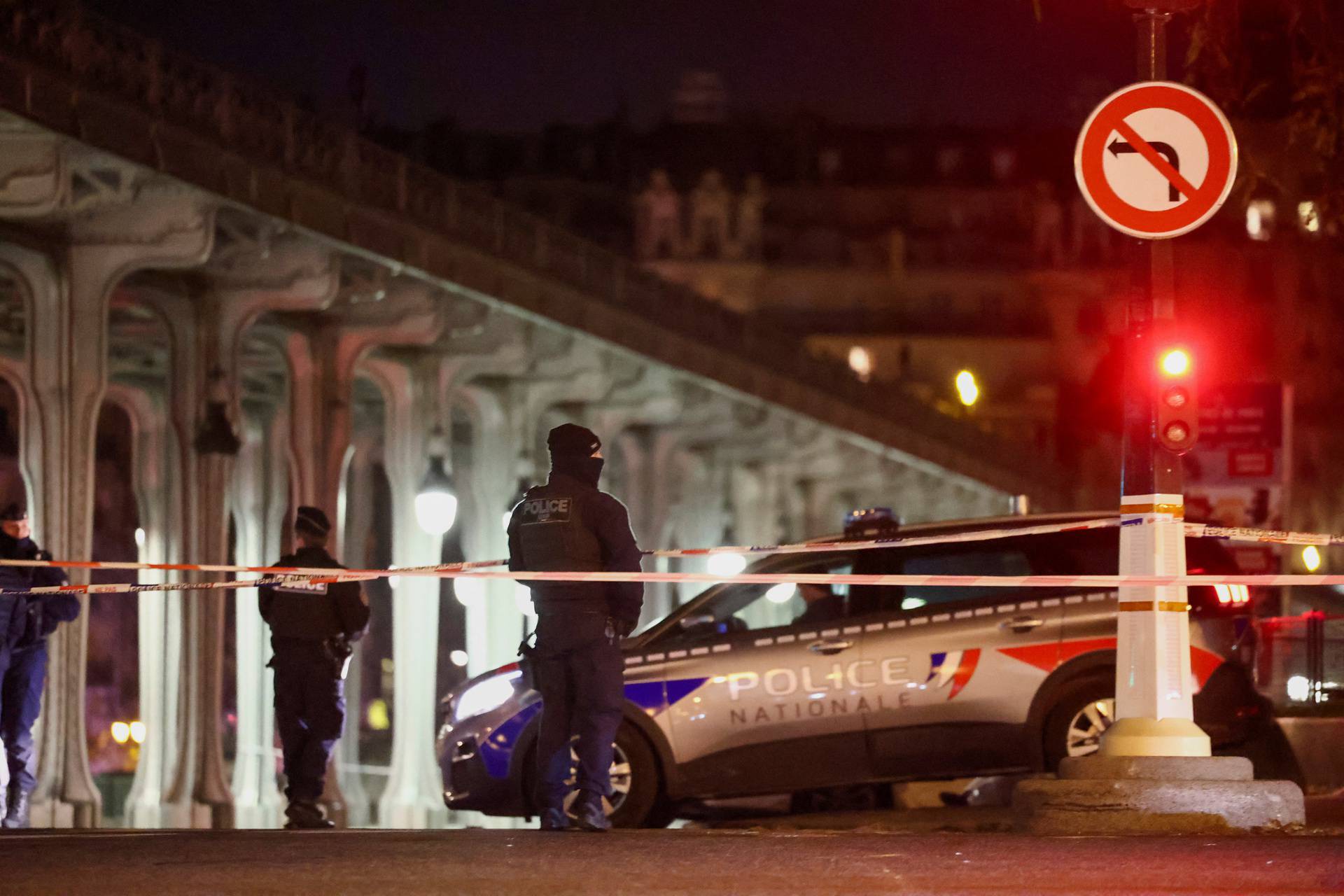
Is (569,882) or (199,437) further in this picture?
(199,437)

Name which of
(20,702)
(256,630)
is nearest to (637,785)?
(20,702)

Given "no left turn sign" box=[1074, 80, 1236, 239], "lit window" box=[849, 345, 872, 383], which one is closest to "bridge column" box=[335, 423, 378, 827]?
"no left turn sign" box=[1074, 80, 1236, 239]

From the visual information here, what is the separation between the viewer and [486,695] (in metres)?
13.9

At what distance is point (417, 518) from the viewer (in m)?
29.9

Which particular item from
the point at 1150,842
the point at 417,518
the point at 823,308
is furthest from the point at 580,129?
the point at 1150,842

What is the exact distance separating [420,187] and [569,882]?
18380 mm

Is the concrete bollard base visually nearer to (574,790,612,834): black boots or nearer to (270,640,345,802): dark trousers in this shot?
(574,790,612,834): black boots

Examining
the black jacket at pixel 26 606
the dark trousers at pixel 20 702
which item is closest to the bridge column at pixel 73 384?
the dark trousers at pixel 20 702

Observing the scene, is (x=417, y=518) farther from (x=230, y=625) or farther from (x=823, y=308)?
(x=823, y=308)

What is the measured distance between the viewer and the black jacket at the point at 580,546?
10.8m

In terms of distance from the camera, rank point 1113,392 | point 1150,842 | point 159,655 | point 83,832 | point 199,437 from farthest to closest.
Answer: point 159,655
point 199,437
point 1113,392
point 83,832
point 1150,842

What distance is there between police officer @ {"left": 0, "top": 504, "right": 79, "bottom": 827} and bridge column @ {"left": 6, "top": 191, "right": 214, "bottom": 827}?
630 centimetres

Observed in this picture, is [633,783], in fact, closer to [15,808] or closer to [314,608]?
[314,608]

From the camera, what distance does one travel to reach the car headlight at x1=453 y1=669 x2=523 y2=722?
1380 cm
